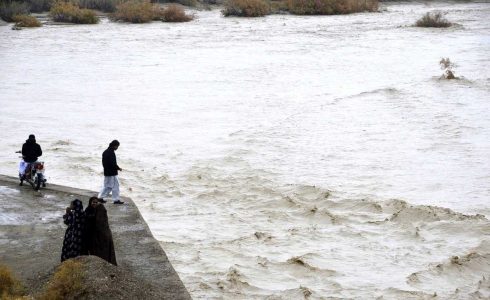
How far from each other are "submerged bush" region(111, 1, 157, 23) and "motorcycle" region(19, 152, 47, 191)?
110 feet

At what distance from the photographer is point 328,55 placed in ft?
111

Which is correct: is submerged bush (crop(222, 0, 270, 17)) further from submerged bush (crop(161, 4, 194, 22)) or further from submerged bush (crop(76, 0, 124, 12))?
submerged bush (crop(76, 0, 124, 12))

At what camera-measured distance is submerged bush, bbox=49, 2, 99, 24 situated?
45.5 meters

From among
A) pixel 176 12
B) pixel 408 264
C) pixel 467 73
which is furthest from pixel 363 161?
pixel 176 12

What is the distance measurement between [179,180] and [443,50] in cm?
2092

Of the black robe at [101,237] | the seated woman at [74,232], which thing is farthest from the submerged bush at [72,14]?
the black robe at [101,237]

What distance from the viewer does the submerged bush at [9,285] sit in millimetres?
8836

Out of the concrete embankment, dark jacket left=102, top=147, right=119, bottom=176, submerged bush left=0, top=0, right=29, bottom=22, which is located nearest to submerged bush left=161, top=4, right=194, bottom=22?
submerged bush left=0, top=0, right=29, bottom=22

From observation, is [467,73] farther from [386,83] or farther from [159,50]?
[159,50]

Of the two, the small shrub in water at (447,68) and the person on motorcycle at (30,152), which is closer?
the person on motorcycle at (30,152)

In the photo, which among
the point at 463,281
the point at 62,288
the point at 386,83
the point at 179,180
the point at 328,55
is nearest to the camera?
the point at 62,288

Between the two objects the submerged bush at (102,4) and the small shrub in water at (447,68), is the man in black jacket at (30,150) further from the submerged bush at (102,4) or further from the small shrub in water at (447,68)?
the submerged bush at (102,4)

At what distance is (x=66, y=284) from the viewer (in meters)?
8.49

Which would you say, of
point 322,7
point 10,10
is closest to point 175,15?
point 10,10
